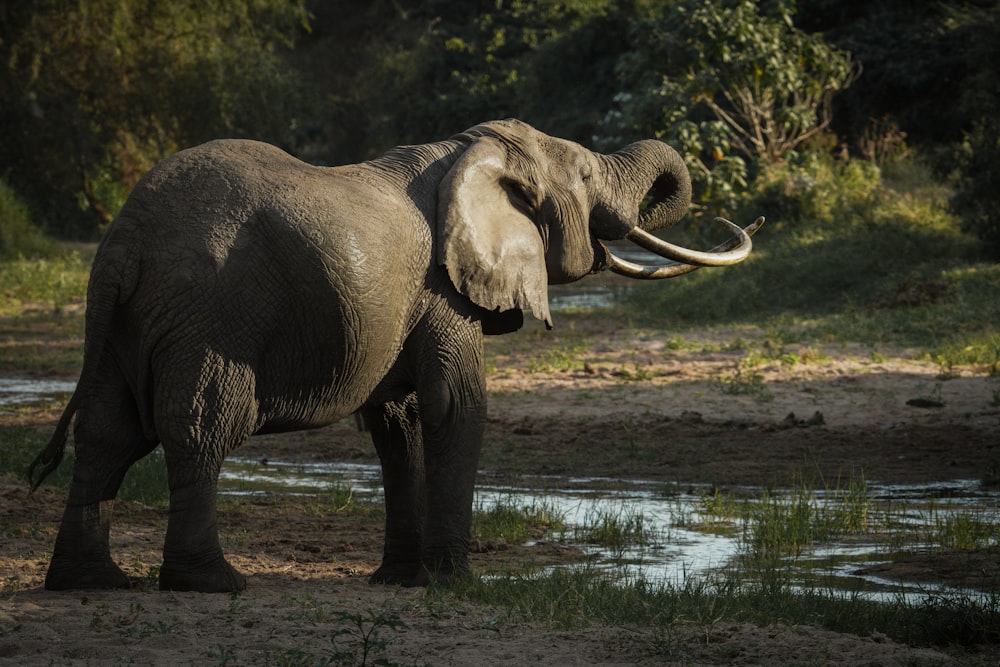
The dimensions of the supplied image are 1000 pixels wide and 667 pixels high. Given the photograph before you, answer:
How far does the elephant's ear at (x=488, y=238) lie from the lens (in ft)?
21.2

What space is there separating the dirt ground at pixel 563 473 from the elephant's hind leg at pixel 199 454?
153mm

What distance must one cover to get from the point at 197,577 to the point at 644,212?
10.6 ft

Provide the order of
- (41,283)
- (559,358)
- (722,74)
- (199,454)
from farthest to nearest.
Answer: (722,74)
(41,283)
(559,358)
(199,454)

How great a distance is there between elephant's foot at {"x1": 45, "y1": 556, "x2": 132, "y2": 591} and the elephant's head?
6.46 ft

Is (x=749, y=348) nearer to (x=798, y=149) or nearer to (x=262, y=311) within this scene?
(x=262, y=311)

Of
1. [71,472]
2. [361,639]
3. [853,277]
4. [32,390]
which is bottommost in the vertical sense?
[361,639]

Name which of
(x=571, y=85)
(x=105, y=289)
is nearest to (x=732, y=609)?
(x=105, y=289)

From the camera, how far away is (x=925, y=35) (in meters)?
26.4

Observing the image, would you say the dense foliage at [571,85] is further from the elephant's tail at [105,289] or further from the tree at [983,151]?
the elephant's tail at [105,289]

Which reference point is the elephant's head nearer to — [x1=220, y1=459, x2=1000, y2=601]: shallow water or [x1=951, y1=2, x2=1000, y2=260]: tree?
[x1=220, y1=459, x2=1000, y2=601]: shallow water

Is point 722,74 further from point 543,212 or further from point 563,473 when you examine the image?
point 543,212

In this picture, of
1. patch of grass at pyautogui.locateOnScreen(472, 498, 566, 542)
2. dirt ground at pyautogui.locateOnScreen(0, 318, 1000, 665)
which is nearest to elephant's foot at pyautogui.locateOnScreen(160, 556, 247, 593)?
dirt ground at pyautogui.locateOnScreen(0, 318, 1000, 665)

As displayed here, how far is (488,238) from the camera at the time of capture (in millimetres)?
6566

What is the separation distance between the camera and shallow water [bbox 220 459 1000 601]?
23.5ft
